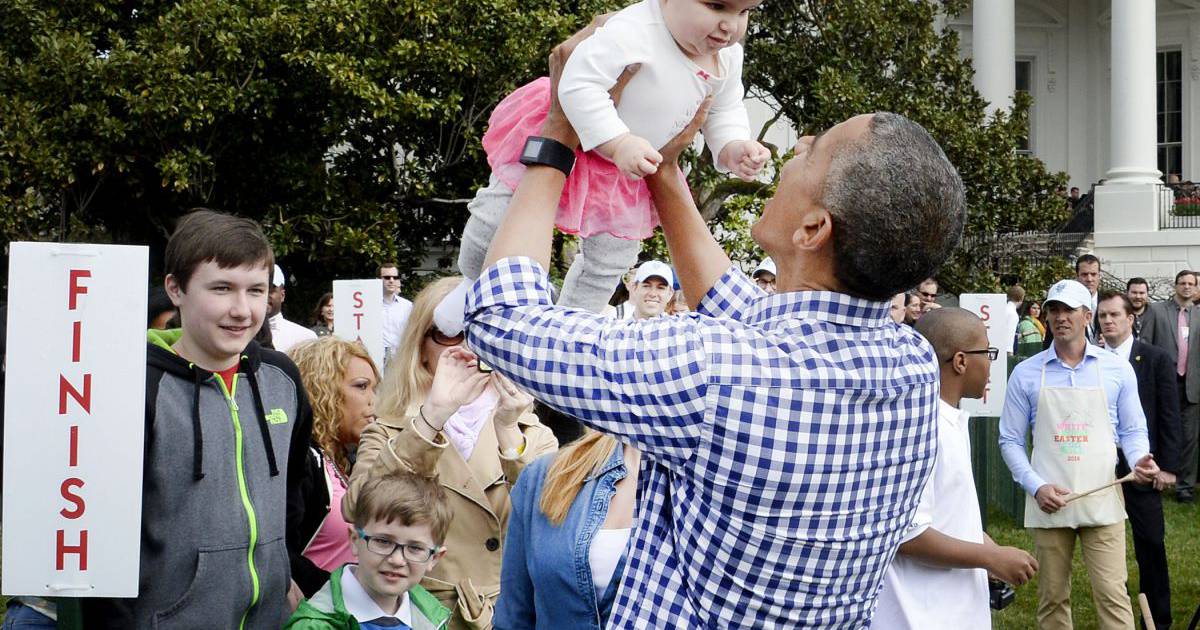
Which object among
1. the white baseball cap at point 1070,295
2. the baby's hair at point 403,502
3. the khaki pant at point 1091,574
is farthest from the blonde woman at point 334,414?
the white baseball cap at point 1070,295

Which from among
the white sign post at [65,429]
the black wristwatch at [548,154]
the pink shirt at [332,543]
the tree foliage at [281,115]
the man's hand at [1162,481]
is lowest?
the man's hand at [1162,481]

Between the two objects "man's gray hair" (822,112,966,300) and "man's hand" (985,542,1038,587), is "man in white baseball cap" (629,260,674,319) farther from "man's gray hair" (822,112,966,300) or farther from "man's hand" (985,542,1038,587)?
"man's gray hair" (822,112,966,300)

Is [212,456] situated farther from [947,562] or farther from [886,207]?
[947,562]

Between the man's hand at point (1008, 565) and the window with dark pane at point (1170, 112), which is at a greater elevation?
the window with dark pane at point (1170, 112)

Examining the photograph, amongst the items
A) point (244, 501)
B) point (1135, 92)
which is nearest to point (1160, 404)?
point (244, 501)

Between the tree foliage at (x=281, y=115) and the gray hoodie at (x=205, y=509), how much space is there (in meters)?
11.1

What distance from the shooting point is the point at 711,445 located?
2.04 metres

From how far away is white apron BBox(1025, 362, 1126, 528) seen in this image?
7.14 metres

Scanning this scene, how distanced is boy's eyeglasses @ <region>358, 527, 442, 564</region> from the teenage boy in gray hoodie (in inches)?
11.2

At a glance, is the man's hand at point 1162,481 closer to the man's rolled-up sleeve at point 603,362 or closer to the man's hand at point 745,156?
the man's hand at point 745,156

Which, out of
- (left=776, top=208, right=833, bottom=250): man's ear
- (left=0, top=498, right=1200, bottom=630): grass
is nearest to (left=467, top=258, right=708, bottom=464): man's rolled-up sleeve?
(left=776, top=208, right=833, bottom=250): man's ear

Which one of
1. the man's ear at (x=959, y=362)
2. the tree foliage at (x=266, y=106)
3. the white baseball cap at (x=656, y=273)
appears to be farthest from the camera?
the tree foliage at (x=266, y=106)

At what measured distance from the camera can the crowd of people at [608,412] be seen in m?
2.08

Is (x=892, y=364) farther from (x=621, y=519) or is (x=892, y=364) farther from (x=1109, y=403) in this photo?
(x=1109, y=403)
